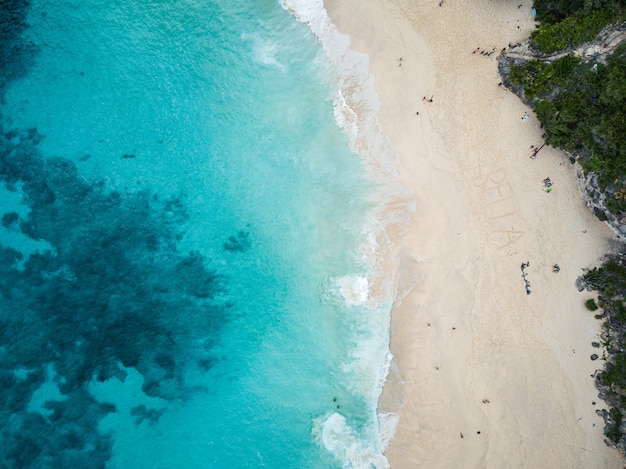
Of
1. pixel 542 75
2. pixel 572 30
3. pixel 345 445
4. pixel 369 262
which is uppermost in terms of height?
pixel 572 30

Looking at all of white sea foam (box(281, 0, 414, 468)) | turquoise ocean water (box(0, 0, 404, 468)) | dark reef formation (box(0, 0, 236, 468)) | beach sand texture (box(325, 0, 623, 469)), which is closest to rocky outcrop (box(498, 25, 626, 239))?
beach sand texture (box(325, 0, 623, 469))

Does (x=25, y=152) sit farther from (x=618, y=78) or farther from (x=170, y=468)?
(x=618, y=78)

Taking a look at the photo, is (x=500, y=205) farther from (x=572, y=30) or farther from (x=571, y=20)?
(x=571, y=20)

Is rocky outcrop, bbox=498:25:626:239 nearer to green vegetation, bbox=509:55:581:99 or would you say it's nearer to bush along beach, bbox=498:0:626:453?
bush along beach, bbox=498:0:626:453

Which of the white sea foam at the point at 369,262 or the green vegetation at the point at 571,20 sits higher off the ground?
the green vegetation at the point at 571,20

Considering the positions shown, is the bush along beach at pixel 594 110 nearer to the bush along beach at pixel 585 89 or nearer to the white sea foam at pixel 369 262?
the bush along beach at pixel 585 89

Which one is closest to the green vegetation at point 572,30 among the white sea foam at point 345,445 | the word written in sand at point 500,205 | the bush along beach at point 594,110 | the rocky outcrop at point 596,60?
the bush along beach at point 594,110

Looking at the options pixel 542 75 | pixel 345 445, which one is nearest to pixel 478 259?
pixel 542 75
